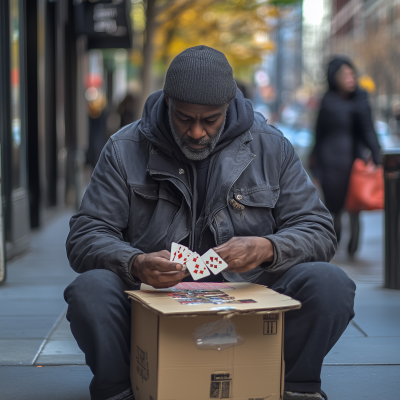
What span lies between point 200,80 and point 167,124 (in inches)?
12.7

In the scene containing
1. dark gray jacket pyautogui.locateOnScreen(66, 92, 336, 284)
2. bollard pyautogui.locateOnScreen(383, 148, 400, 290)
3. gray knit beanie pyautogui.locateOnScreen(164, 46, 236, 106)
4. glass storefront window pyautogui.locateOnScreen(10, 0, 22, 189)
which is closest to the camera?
gray knit beanie pyautogui.locateOnScreen(164, 46, 236, 106)

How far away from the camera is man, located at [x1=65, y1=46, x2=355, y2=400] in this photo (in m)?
2.62

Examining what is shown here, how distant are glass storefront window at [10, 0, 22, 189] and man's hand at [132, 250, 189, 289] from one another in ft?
16.2

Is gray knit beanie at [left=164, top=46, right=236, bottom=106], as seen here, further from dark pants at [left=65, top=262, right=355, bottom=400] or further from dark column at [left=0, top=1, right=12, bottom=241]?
dark column at [left=0, top=1, right=12, bottom=241]

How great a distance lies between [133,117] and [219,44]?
10414 mm

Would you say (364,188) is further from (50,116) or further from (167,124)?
(50,116)

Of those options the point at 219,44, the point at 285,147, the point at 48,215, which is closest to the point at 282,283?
the point at 285,147

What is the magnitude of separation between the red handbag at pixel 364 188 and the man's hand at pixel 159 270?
15.3ft

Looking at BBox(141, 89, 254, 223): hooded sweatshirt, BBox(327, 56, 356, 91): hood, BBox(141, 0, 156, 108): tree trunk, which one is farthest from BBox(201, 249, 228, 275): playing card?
BBox(141, 0, 156, 108): tree trunk

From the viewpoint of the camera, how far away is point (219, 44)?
20.8 metres

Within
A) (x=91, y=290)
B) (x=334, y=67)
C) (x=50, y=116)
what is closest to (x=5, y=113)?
(x=334, y=67)

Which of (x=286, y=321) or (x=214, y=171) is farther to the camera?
(x=214, y=171)

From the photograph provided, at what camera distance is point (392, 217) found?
568 cm

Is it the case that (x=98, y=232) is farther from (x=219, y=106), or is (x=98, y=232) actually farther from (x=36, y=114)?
(x=36, y=114)
